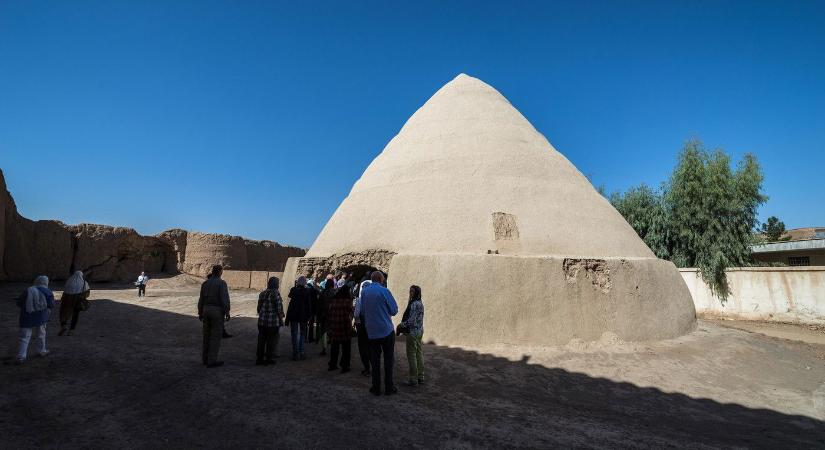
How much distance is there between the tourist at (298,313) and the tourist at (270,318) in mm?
344

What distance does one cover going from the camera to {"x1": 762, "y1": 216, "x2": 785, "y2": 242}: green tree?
110 ft

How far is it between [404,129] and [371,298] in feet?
31.0

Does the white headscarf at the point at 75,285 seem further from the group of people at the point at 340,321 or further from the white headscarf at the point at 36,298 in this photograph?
the group of people at the point at 340,321

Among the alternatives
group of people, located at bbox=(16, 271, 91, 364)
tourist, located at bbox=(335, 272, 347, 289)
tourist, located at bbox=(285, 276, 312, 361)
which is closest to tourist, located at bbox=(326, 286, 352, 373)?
tourist, located at bbox=(335, 272, 347, 289)

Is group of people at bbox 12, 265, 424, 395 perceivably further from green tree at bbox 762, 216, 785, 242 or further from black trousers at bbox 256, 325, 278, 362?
green tree at bbox 762, 216, 785, 242

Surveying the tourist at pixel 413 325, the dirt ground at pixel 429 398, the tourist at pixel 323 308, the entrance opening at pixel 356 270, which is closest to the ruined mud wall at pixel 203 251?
the dirt ground at pixel 429 398

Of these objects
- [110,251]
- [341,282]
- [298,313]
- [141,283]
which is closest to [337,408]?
[298,313]

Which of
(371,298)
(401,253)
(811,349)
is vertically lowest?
(811,349)

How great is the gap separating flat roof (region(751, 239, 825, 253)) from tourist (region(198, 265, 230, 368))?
79.8 ft

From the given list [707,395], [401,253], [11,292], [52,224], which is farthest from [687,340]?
[52,224]

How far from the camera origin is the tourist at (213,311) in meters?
6.10

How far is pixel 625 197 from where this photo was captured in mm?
23656

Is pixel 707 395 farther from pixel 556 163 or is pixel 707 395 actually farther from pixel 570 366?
pixel 556 163

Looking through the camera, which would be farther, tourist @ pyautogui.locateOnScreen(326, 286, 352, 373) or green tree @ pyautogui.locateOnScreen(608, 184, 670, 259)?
green tree @ pyautogui.locateOnScreen(608, 184, 670, 259)
